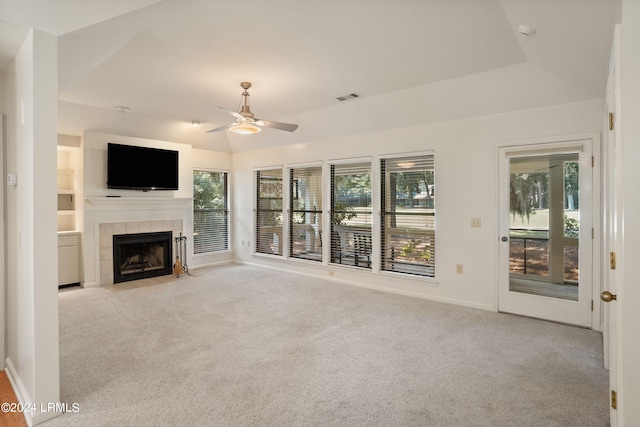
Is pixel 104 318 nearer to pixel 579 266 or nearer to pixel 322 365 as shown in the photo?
pixel 322 365

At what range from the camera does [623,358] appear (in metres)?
1.59

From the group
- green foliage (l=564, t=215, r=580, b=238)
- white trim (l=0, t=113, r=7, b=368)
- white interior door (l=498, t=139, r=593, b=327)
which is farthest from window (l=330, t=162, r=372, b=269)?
white trim (l=0, t=113, r=7, b=368)

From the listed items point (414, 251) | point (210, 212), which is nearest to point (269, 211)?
point (210, 212)

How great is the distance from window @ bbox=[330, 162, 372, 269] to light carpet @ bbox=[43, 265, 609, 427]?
119 cm

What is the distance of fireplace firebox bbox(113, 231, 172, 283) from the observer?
5.82 m

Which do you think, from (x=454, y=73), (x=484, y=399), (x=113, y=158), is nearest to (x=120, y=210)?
(x=113, y=158)

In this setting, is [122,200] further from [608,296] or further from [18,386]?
[608,296]

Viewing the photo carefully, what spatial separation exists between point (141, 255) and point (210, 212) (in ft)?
5.36

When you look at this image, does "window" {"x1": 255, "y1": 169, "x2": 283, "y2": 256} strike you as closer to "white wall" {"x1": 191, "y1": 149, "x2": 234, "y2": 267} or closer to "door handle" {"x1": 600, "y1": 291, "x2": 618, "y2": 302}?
"white wall" {"x1": 191, "y1": 149, "x2": 234, "y2": 267}

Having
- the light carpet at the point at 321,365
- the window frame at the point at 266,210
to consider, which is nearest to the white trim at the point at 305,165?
the window frame at the point at 266,210

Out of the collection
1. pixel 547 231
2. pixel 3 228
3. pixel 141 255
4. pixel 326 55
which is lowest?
pixel 141 255

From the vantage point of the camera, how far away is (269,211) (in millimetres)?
7148

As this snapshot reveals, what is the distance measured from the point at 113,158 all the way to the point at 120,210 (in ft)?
2.88

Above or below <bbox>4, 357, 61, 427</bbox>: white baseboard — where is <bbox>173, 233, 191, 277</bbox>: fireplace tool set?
above
